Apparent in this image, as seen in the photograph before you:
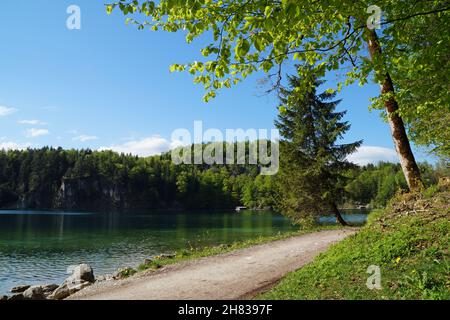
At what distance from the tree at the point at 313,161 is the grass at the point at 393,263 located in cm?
1536

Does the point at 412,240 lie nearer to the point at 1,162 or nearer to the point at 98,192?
the point at 98,192

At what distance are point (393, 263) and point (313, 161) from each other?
20.6 m

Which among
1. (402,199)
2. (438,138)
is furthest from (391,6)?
(438,138)

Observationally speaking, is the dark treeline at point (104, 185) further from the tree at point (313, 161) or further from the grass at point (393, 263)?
the grass at point (393, 263)

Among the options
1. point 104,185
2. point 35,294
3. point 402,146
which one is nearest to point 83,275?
point 35,294

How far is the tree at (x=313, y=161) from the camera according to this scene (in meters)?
28.8

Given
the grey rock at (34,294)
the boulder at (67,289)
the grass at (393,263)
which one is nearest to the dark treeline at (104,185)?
the grey rock at (34,294)

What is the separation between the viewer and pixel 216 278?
13211 mm

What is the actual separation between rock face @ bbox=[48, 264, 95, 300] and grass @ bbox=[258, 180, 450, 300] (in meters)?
9.82

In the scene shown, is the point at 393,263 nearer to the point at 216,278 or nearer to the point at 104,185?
the point at 216,278

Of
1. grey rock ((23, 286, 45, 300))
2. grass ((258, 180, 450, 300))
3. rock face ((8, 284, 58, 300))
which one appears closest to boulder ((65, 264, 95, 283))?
rock face ((8, 284, 58, 300))

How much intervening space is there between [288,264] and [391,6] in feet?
31.7

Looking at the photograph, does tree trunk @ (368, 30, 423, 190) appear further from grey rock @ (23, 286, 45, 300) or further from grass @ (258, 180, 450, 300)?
grey rock @ (23, 286, 45, 300)
